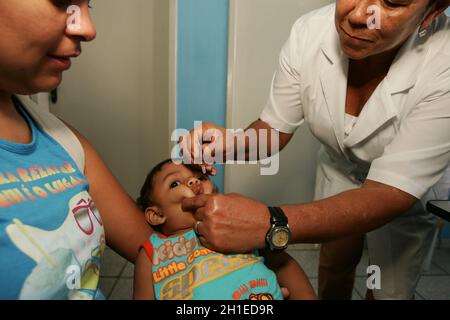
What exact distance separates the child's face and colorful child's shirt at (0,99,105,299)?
14.2 inches

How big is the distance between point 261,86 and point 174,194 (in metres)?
1.63

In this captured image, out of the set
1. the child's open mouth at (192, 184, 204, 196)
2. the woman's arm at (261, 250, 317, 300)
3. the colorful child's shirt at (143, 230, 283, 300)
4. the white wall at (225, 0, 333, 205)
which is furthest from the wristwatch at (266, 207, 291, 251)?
the white wall at (225, 0, 333, 205)

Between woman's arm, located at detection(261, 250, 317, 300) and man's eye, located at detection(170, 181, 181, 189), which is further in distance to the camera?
man's eye, located at detection(170, 181, 181, 189)

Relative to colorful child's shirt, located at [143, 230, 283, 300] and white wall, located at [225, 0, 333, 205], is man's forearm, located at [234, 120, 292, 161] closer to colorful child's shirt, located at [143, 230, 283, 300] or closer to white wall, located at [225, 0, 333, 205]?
colorful child's shirt, located at [143, 230, 283, 300]

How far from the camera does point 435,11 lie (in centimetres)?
107

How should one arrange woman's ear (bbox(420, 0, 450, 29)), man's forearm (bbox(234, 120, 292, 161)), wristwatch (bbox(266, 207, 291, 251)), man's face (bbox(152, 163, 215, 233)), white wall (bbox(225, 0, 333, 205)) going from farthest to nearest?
white wall (bbox(225, 0, 333, 205))
man's forearm (bbox(234, 120, 292, 161))
man's face (bbox(152, 163, 215, 233))
woman's ear (bbox(420, 0, 450, 29))
wristwatch (bbox(266, 207, 291, 251))

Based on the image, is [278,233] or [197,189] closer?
[278,233]

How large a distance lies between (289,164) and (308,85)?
4.85 ft

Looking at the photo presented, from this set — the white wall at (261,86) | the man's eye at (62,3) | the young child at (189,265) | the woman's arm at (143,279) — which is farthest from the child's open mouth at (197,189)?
the white wall at (261,86)

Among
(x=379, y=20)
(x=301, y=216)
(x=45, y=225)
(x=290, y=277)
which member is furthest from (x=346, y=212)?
(x=45, y=225)

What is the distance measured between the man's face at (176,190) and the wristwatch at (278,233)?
1.21 feet

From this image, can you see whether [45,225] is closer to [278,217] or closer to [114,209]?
[114,209]

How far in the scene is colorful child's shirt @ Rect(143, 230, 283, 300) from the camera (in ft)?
3.22

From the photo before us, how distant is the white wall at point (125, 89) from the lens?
2.79 meters
